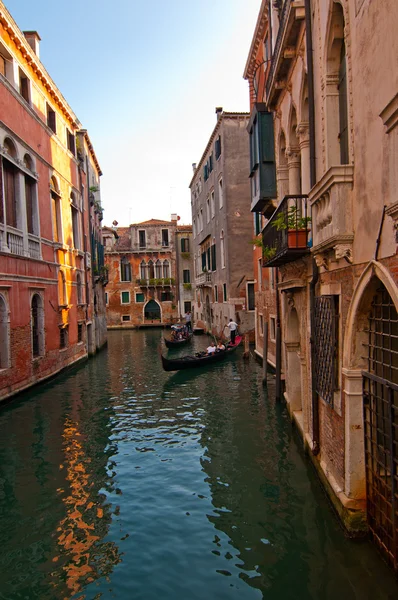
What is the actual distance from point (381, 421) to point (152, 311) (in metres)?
32.1

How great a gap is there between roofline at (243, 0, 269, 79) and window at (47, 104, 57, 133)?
575 centimetres

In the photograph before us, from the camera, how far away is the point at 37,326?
481 inches

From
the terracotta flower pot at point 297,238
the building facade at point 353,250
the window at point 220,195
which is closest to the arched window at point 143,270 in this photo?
the window at point 220,195

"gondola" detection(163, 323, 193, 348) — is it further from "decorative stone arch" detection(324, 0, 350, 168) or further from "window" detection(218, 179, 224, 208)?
"decorative stone arch" detection(324, 0, 350, 168)

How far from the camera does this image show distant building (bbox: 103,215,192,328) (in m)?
35.1

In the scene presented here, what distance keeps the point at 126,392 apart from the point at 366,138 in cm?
901

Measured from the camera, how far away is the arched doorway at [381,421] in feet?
10.9

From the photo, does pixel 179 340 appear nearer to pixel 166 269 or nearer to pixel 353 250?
pixel 166 269

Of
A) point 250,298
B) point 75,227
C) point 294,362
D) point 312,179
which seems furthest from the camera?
point 250,298

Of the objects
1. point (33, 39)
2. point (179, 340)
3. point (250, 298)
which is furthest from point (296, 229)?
point (179, 340)

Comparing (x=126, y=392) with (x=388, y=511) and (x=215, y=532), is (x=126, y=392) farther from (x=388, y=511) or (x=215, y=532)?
(x=388, y=511)

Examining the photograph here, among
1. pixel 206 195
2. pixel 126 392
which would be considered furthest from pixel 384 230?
pixel 206 195

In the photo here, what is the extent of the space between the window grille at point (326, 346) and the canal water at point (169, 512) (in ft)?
3.93

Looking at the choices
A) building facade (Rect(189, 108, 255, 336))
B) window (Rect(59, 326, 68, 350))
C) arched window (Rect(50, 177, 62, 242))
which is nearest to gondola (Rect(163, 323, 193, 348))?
building facade (Rect(189, 108, 255, 336))
